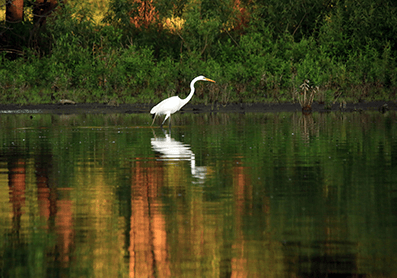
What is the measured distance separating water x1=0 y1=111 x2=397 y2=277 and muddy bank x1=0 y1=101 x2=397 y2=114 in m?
16.1

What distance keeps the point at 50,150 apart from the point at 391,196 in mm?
9478

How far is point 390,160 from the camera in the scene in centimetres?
1564

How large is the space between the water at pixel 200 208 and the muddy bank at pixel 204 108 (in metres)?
16.1

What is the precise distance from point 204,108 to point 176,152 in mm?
19800

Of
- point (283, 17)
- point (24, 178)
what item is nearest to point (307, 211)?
point (24, 178)

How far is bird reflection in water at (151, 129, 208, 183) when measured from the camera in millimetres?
14031

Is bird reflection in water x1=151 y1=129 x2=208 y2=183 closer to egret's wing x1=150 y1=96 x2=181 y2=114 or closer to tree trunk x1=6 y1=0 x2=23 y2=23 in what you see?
egret's wing x1=150 y1=96 x2=181 y2=114

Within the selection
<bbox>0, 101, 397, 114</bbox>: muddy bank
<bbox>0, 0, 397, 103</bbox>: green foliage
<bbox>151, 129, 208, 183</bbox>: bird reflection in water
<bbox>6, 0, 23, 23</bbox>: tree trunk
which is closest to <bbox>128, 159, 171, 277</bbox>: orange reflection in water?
<bbox>151, 129, 208, 183</bbox>: bird reflection in water

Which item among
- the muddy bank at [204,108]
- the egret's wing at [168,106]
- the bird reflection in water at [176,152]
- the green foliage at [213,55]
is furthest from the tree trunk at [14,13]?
the bird reflection in water at [176,152]

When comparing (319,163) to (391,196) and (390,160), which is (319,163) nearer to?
(390,160)

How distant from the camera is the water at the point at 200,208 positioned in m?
7.43

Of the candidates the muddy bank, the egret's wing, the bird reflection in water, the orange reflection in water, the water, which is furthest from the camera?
the muddy bank

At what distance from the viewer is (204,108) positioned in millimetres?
37656

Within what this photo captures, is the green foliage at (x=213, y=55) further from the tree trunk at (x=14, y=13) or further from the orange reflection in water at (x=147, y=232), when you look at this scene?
the orange reflection in water at (x=147, y=232)
